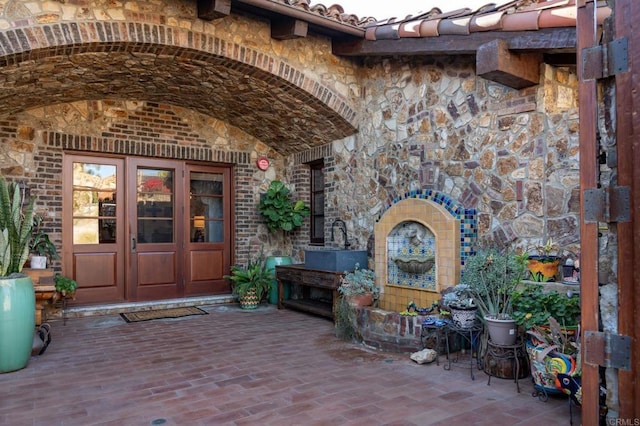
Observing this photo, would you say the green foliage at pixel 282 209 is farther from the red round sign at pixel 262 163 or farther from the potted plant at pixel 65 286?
the potted plant at pixel 65 286

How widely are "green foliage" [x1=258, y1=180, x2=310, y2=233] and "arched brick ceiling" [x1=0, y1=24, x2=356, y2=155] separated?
820mm

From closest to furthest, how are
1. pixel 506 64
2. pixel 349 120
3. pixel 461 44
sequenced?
pixel 506 64
pixel 461 44
pixel 349 120

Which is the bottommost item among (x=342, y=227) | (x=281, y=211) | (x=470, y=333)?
(x=470, y=333)

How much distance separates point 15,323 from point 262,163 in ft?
14.9

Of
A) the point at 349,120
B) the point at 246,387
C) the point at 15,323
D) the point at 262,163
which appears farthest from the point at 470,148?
the point at 15,323

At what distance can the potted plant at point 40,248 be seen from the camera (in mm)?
5395

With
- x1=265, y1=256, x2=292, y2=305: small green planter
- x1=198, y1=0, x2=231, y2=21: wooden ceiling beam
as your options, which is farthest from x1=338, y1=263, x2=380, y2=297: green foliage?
x1=198, y1=0, x2=231, y2=21: wooden ceiling beam

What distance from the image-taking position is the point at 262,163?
7.69m

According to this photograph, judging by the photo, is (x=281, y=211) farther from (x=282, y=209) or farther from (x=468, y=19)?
(x=468, y=19)

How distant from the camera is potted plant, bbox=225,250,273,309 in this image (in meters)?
6.73

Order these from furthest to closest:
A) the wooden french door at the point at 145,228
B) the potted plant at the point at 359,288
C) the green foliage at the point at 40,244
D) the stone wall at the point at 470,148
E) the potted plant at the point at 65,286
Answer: the wooden french door at the point at 145,228 → the potted plant at the point at 65,286 → the green foliage at the point at 40,244 → the potted plant at the point at 359,288 → the stone wall at the point at 470,148

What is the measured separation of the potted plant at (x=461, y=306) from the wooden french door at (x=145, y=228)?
439 cm

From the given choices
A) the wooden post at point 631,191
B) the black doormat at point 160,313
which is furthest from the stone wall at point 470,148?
the black doormat at point 160,313

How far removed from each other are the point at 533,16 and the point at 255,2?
8.36 ft
